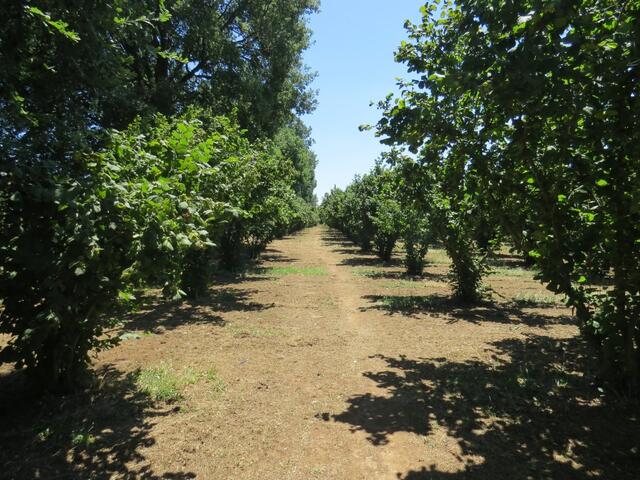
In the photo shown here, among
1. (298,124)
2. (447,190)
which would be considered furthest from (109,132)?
(298,124)

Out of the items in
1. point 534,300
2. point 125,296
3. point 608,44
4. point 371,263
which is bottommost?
point 534,300

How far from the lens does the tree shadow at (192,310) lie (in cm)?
844

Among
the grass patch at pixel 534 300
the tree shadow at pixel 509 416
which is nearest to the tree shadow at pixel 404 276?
the grass patch at pixel 534 300

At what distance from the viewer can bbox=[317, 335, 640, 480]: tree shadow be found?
3.67 meters

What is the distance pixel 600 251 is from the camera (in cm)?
491

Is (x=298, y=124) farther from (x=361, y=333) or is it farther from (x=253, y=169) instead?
(x=361, y=333)

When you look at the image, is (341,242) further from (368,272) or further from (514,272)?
(514,272)

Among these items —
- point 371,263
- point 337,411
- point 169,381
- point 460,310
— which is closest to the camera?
point 337,411

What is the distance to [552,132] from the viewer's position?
15.0ft

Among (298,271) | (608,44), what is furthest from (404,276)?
(608,44)

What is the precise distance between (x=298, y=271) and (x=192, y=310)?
8.40m

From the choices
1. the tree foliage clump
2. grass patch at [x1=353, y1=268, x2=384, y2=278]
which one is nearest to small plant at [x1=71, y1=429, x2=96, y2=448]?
the tree foliage clump

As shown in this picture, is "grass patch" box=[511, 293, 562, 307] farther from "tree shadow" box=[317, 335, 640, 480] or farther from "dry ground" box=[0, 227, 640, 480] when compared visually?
"tree shadow" box=[317, 335, 640, 480]

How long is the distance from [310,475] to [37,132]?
13.1 ft
